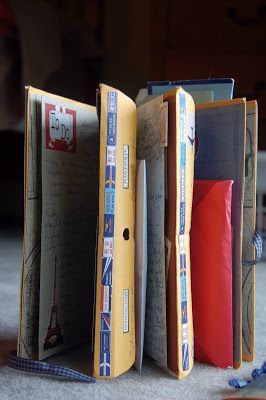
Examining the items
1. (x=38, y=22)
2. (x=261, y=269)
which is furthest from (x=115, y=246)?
(x=38, y=22)

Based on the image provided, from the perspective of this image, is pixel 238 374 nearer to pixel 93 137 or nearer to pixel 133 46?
pixel 93 137

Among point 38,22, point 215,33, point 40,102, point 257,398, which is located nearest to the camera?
point 257,398

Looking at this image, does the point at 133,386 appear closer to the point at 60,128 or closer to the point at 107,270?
the point at 107,270

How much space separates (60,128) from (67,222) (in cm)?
12

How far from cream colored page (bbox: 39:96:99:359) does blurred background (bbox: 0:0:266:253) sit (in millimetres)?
815

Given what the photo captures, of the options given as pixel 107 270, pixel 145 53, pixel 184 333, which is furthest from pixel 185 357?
pixel 145 53

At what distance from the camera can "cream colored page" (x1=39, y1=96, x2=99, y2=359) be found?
1.96ft

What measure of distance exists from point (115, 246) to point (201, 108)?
21cm

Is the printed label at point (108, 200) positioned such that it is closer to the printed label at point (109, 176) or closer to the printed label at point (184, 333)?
the printed label at point (109, 176)

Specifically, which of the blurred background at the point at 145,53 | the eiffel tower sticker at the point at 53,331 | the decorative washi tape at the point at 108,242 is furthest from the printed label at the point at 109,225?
the blurred background at the point at 145,53

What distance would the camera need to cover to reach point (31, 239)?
0.59 metres

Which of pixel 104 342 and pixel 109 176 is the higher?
pixel 109 176

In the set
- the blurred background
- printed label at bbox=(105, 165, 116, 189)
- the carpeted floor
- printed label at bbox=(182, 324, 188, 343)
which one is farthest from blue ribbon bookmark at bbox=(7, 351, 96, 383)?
the blurred background

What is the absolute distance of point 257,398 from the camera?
1.51ft
